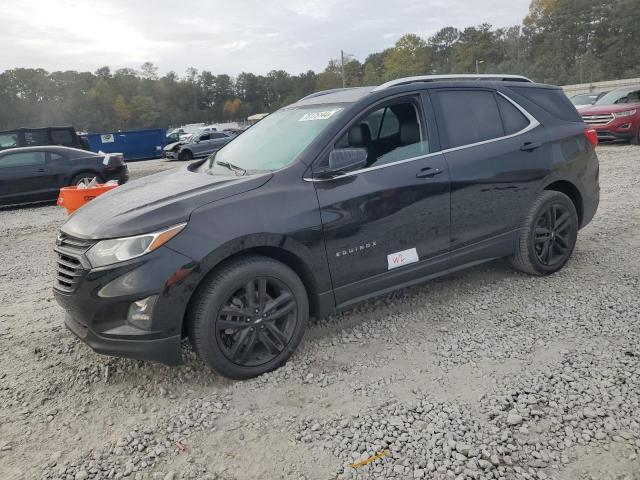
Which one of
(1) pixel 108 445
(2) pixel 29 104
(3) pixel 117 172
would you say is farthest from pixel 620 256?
(2) pixel 29 104

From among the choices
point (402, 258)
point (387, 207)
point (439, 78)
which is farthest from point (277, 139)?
point (439, 78)

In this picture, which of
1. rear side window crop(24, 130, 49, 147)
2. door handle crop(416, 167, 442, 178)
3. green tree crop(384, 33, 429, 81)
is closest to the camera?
door handle crop(416, 167, 442, 178)

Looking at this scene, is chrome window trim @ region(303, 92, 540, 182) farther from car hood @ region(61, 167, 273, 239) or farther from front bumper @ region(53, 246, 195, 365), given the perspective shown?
front bumper @ region(53, 246, 195, 365)

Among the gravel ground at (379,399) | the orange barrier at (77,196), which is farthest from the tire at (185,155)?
the gravel ground at (379,399)

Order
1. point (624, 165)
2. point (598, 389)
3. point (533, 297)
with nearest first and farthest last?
point (598, 389) < point (533, 297) < point (624, 165)

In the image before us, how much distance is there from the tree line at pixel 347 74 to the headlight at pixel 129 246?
67530mm

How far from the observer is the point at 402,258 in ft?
11.8

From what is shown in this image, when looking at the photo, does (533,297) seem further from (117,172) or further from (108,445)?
(117,172)

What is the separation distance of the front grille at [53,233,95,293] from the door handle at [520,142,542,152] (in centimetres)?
341

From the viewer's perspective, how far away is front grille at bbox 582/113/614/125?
1343 cm

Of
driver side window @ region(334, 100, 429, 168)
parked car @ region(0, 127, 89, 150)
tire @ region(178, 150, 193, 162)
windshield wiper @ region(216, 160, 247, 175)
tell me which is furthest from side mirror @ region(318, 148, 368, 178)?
tire @ region(178, 150, 193, 162)

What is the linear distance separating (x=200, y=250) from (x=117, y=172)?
33.1 feet

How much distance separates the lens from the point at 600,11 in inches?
2857

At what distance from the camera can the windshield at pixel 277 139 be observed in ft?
11.5
